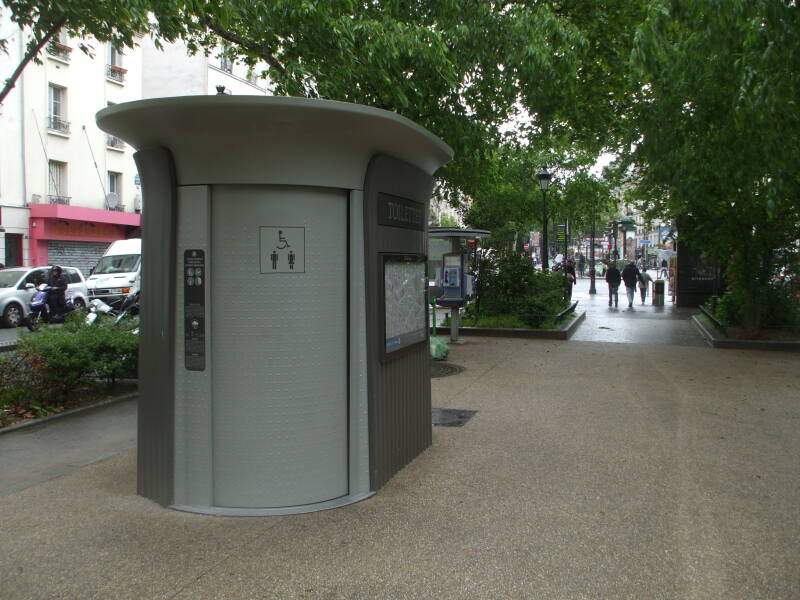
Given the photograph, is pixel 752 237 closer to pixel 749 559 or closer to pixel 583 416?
pixel 583 416

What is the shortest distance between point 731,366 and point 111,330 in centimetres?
920

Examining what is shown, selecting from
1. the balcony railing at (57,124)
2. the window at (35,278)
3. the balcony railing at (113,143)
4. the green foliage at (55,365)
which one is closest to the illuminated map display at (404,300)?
the green foliage at (55,365)

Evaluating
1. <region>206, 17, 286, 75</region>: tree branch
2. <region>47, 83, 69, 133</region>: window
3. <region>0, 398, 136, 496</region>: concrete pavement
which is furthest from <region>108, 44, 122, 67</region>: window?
<region>0, 398, 136, 496</region>: concrete pavement

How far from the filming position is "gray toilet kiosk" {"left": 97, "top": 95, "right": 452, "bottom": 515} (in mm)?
4477

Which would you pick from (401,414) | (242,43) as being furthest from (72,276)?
(401,414)

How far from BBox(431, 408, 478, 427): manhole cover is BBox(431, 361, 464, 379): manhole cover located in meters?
2.24

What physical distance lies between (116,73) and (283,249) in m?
31.6

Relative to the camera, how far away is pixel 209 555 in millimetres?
3896

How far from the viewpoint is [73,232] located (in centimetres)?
2995

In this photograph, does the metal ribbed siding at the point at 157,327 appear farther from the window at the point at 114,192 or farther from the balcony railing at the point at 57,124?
the window at the point at 114,192

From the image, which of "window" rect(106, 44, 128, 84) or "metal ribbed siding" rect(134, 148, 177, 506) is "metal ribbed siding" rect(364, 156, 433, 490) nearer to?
"metal ribbed siding" rect(134, 148, 177, 506)

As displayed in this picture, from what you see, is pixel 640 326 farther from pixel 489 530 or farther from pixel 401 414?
pixel 489 530

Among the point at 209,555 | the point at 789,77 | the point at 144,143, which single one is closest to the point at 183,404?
the point at 209,555

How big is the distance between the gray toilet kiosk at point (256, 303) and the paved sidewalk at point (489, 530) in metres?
0.29
